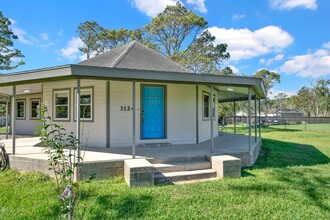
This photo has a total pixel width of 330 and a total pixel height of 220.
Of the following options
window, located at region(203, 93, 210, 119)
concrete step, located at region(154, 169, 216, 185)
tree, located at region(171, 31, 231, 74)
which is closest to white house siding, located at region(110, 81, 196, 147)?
window, located at region(203, 93, 210, 119)

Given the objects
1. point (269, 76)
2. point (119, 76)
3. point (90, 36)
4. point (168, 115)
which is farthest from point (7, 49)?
point (269, 76)

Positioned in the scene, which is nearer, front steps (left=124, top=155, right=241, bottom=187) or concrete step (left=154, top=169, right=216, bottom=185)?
front steps (left=124, top=155, right=241, bottom=187)

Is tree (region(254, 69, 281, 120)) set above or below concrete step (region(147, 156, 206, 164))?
above

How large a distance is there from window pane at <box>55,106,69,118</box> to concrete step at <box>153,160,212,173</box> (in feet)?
14.8

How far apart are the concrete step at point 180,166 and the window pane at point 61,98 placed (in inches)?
184

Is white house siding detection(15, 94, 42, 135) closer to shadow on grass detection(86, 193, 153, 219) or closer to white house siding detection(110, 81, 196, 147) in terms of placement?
white house siding detection(110, 81, 196, 147)

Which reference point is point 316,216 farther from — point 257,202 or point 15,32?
point 15,32

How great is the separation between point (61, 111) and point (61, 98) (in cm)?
48

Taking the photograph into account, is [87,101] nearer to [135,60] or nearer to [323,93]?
[135,60]

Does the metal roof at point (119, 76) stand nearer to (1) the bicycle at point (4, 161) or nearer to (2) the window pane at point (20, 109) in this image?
(1) the bicycle at point (4, 161)

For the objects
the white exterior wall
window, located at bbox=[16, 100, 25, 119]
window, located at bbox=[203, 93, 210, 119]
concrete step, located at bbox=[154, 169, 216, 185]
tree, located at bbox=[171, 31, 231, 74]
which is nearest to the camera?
concrete step, located at bbox=[154, 169, 216, 185]

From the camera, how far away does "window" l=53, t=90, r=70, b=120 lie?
833 cm

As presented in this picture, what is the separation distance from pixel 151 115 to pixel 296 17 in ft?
57.9

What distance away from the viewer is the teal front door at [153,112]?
25.4ft
